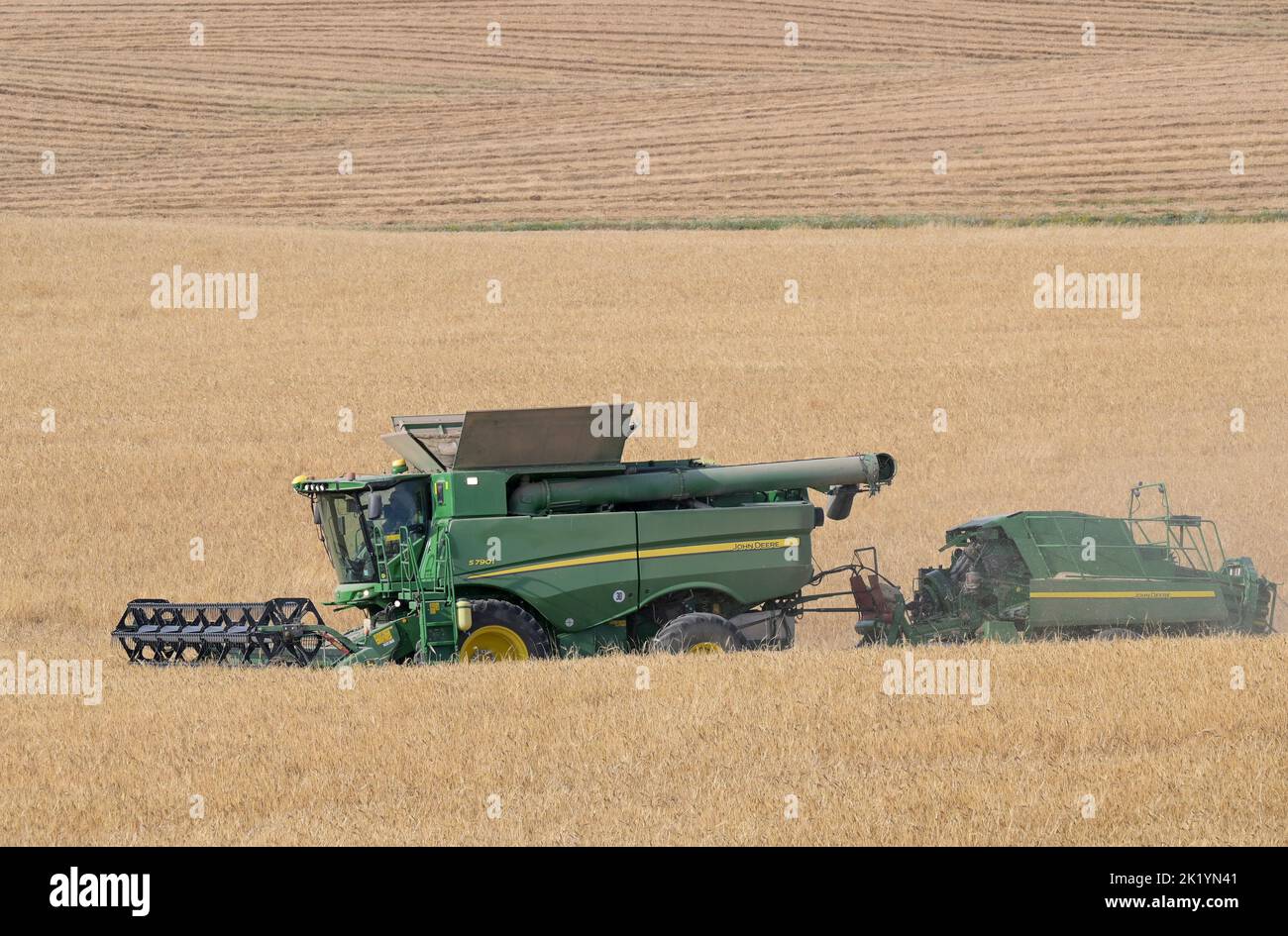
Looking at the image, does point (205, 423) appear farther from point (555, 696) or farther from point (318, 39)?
point (318, 39)

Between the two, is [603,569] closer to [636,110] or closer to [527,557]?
[527,557]

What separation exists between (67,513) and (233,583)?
3175 millimetres

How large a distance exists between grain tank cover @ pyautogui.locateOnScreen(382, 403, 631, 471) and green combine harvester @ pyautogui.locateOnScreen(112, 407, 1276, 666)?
2 cm

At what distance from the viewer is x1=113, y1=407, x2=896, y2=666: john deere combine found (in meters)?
12.6

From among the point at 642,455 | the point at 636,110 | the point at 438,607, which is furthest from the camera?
the point at 636,110

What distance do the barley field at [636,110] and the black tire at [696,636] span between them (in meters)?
26.3

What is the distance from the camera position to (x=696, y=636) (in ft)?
41.5

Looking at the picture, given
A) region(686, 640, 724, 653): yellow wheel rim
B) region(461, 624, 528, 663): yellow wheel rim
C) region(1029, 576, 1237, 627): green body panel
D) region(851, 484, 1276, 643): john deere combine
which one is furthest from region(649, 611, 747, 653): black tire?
region(1029, 576, 1237, 627): green body panel

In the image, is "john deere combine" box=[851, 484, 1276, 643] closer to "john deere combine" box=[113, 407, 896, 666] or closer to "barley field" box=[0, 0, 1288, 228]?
"john deere combine" box=[113, 407, 896, 666]

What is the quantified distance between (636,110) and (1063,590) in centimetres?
3631

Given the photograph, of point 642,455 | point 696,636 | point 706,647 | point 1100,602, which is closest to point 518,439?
point 696,636

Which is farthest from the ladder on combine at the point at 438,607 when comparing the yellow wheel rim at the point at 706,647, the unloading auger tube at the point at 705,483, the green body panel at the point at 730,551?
the yellow wheel rim at the point at 706,647

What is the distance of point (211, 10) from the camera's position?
57.8m

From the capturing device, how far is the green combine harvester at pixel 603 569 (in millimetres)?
12602
